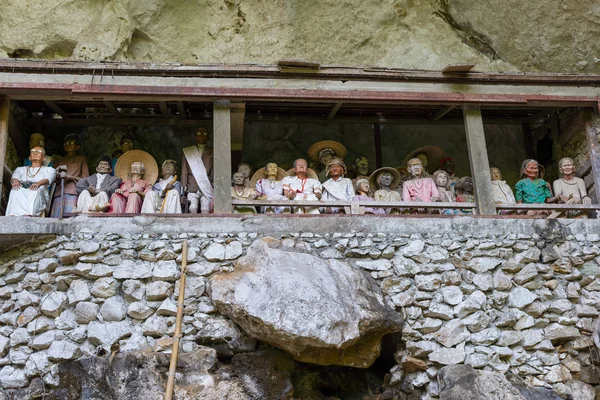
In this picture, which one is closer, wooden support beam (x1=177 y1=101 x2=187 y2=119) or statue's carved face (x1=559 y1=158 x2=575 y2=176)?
wooden support beam (x1=177 y1=101 x2=187 y2=119)

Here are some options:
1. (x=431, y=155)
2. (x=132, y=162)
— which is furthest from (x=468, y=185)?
(x=132, y=162)

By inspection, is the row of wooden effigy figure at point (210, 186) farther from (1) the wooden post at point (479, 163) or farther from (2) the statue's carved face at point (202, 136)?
(1) the wooden post at point (479, 163)

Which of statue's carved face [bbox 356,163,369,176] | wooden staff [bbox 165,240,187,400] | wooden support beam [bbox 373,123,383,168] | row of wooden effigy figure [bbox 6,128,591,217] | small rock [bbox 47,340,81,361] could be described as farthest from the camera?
wooden support beam [bbox 373,123,383,168]

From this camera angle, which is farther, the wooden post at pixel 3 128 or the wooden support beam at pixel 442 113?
the wooden support beam at pixel 442 113

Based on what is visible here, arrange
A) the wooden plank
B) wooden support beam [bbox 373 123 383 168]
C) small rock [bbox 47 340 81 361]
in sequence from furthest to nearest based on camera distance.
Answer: wooden support beam [bbox 373 123 383 168]
the wooden plank
small rock [bbox 47 340 81 361]

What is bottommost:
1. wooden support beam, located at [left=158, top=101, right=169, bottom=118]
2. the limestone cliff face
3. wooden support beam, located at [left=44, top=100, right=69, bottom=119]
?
wooden support beam, located at [left=158, top=101, right=169, bottom=118]

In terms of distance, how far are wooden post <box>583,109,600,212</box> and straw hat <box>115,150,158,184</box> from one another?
627 cm

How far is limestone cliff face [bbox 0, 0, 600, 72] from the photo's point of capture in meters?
11.7

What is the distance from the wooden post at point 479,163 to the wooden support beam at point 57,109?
5.97m

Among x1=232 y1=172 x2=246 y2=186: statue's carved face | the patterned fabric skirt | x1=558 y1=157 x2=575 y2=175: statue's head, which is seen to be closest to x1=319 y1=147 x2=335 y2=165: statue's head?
x1=232 y1=172 x2=246 y2=186: statue's carved face

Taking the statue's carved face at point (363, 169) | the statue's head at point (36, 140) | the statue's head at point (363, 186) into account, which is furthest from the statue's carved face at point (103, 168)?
the statue's carved face at point (363, 169)

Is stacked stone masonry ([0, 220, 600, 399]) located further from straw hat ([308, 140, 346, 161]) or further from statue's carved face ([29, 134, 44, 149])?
straw hat ([308, 140, 346, 161])

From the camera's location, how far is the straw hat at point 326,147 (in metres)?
10.6

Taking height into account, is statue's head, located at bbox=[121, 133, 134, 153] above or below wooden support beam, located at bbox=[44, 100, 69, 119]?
below
